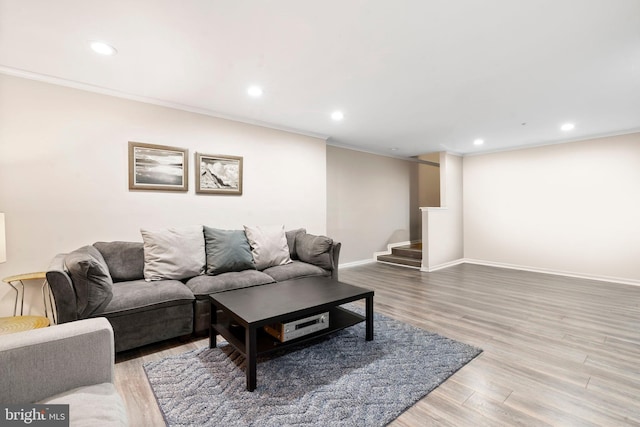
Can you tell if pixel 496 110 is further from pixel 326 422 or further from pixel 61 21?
pixel 61 21

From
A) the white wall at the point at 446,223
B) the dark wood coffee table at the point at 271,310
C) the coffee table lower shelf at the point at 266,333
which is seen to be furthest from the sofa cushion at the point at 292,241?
the white wall at the point at 446,223

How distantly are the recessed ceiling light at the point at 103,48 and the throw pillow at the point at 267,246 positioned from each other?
209 cm

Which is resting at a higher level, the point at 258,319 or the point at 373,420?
the point at 258,319

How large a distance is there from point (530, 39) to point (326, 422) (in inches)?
110

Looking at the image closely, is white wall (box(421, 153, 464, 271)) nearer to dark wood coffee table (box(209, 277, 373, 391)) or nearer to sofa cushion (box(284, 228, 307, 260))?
sofa cushion (box(284, 228, 307, 260))

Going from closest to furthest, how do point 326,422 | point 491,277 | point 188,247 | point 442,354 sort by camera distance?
point 326,422 → point 442,354 → point 188,247 → point 491,277

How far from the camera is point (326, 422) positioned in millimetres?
1563

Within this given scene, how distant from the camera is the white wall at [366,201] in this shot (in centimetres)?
550

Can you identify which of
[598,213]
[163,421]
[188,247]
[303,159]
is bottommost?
[163,421]

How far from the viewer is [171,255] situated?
2.88 meters

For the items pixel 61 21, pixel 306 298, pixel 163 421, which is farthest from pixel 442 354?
pixel 61 21

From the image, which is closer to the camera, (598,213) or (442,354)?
(442,354)

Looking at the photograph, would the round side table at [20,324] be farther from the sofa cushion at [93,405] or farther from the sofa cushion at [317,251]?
the sofa cushion at [317,251]

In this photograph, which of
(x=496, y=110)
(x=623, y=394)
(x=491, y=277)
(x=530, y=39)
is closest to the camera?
(x=623, y=394)
